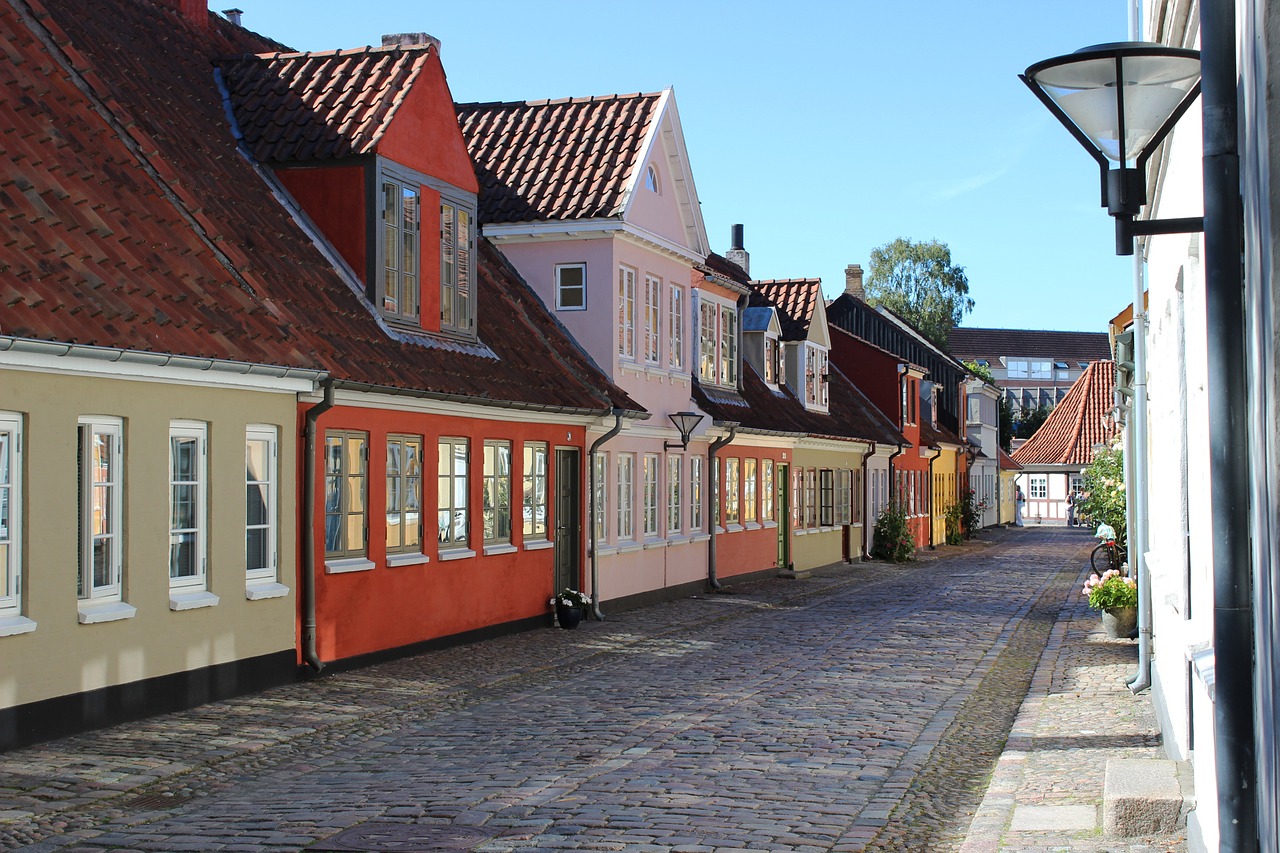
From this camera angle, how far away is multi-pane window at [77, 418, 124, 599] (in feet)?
35.4

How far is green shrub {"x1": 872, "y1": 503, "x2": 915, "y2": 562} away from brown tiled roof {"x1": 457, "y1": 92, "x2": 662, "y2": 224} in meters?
18.9

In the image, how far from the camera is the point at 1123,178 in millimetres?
4992

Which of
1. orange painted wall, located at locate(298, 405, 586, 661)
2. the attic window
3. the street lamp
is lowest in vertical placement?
orange painted wall, located at locate(298, 405, 586, 661)

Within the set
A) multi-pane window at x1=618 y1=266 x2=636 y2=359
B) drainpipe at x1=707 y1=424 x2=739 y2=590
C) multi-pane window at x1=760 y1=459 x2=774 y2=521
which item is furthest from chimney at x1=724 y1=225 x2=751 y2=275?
multi-pane window at x1=618 y1=266 x2=636 y2=359

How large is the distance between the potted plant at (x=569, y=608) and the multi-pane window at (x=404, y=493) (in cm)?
383

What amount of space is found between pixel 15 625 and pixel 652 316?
48.5ft

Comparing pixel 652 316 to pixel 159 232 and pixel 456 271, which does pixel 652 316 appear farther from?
pixel 159 232

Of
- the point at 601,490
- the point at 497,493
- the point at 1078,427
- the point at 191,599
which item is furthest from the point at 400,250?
the point at 1078,427

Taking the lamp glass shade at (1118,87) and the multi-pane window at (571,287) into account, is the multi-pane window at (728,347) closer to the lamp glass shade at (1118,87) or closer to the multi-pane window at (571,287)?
the multi-pane window at (571,287)

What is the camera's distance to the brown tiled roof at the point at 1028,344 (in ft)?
424

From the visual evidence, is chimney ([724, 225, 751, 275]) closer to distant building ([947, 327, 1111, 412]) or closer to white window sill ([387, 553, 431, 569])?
white window sill ([387, 553, 431, 569])

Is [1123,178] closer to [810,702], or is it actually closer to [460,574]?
[810,702]

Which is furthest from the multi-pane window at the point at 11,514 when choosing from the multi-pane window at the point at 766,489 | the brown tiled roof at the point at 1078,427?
the brown tiled roof at the point at 1078,427

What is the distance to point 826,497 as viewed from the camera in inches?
1419
